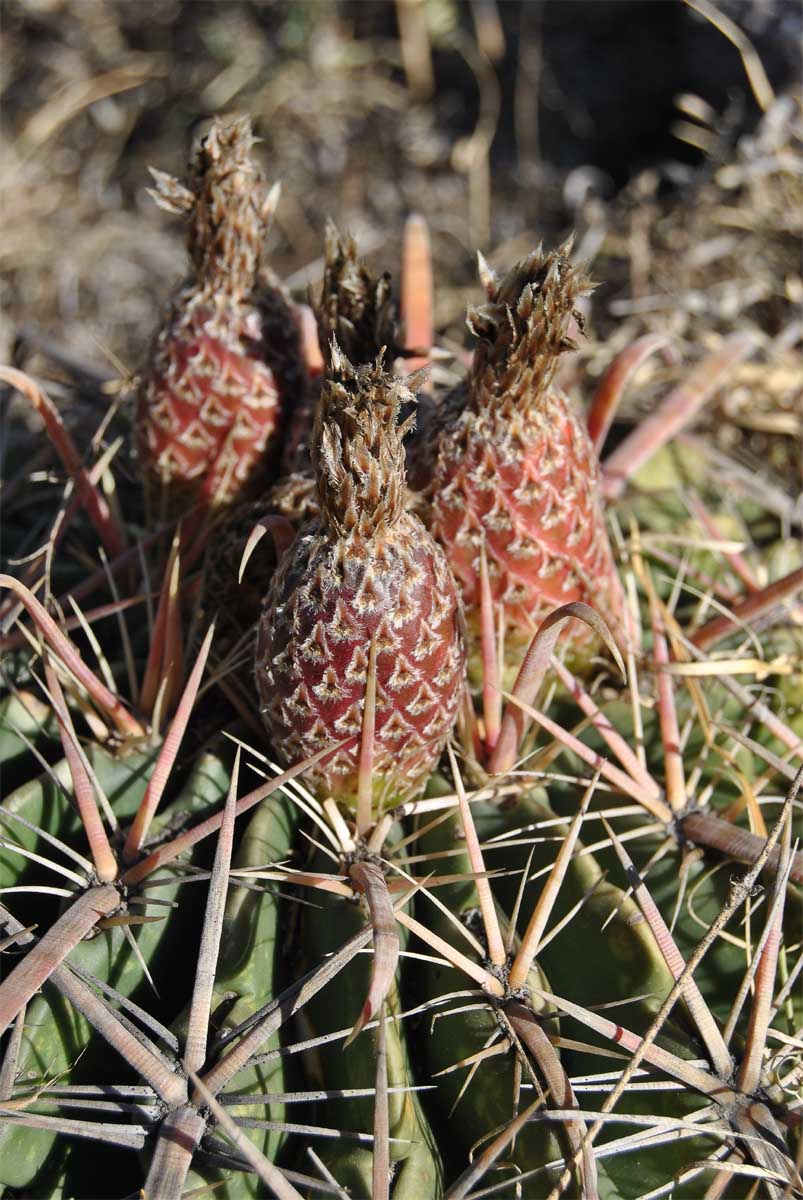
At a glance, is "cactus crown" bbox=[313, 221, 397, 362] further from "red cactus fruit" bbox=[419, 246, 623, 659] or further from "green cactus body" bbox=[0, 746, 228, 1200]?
"green cactus body" bbox=[0, 746, 228, 1200]

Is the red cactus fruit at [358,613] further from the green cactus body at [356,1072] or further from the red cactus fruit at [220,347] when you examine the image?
the red cactus fruit at [220,347]

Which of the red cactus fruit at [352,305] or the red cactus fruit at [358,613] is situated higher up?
the red cactus fruit at [352,305]

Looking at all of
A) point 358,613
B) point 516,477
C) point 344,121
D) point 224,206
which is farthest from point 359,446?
point 344,121

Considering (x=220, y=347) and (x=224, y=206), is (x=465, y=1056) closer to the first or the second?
(x=220, y=347)

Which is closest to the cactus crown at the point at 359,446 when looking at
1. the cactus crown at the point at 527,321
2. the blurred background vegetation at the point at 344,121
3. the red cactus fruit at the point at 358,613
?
the red cactus fruit at the point at 358,613

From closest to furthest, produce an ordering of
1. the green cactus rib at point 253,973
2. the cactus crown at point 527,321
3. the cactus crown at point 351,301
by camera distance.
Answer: the green cactus rib at point 253,973 → the cactus crown at point 527,321 → the cactus crown at point 351,301

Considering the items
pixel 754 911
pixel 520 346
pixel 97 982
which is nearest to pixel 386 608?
pixel 520 346

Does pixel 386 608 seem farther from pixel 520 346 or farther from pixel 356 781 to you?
pixel 520 346

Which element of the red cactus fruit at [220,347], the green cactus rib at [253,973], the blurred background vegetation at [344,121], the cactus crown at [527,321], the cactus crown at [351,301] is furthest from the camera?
the blurred background vegetation at [344,121]
